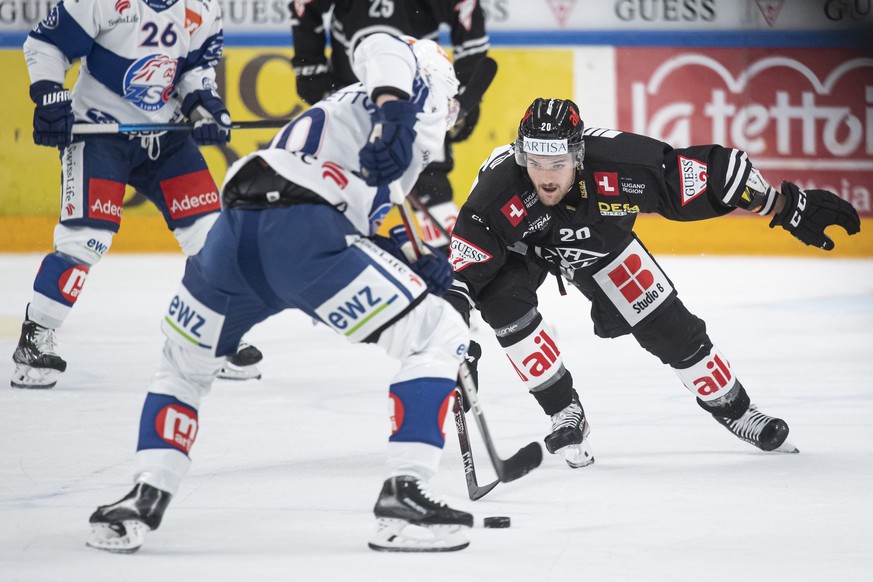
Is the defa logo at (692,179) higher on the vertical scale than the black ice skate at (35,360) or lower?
higher

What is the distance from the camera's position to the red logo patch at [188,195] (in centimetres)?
460

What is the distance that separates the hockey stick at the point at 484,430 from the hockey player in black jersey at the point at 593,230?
1.00 ft

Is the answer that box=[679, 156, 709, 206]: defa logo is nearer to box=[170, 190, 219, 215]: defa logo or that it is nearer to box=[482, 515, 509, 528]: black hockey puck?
box=[482, 515, 509, 528]: black hockey puck

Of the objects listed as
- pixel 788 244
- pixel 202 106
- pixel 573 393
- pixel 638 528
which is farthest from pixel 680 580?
pixel 788 244

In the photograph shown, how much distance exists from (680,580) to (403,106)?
0.97 m

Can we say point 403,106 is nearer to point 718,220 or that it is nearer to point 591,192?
point 591,192

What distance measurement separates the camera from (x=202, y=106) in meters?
4.61

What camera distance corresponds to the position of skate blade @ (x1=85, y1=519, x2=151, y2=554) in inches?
102

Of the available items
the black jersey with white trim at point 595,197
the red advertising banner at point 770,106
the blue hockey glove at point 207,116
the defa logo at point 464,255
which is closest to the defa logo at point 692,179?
the black jersey with white trim at point 595,197

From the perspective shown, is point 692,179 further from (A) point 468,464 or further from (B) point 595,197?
(A) point 468,464

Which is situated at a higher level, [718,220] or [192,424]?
[192,424]

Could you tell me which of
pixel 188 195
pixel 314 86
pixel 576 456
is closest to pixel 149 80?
pixel 188 195

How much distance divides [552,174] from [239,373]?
182 centimetres

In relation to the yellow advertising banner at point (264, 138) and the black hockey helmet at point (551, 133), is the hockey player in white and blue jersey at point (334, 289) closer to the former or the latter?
the black hockey helmet at point (551, 133)
